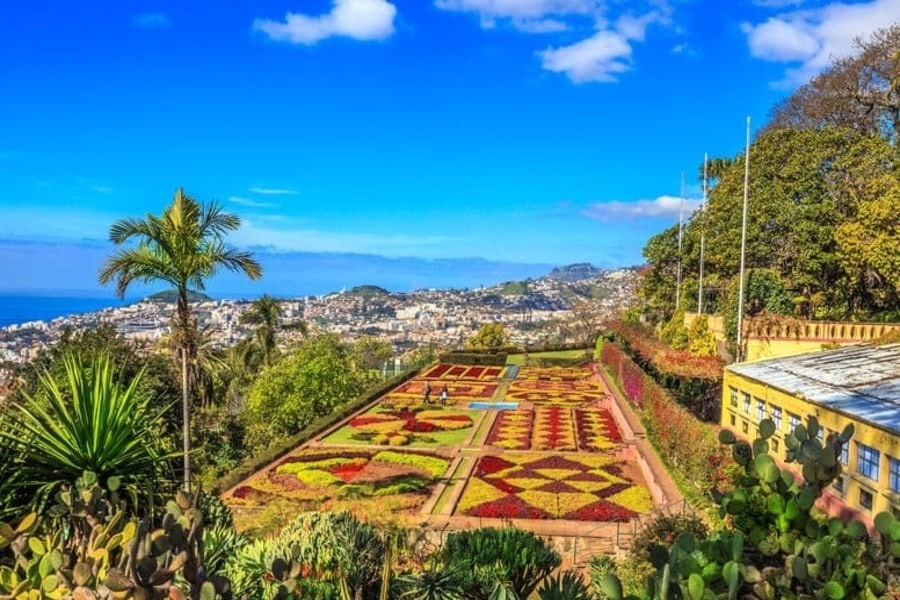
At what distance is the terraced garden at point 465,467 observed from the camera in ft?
54.1

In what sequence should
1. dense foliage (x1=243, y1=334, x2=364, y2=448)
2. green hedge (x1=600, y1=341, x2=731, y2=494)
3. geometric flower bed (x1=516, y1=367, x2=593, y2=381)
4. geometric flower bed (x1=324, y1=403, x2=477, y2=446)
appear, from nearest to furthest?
green hedge (x1=600, y1=341, x2=731, y2=494) → geometric flower bed (x1=324, y1=403, x2=477, y2=446) → dense foliage (x1=243, y1=334, x2=364, y2=448) → geometric flower bed (x1=516, y1=367, x2=593, y2=381)

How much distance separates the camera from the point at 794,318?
24.3m

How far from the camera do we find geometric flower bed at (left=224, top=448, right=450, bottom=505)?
17812mm

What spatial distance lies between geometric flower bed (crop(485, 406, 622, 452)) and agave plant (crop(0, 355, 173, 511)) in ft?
56.0

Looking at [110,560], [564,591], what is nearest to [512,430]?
[564,591]

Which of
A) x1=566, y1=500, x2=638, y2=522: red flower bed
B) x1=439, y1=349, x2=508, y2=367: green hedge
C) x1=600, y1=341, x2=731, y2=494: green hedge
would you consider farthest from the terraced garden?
x1=439, y1=349, x2=508, y2=367: green hedge

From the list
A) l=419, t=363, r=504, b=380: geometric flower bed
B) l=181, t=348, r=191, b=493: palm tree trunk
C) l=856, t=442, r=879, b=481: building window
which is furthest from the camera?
l=419, t=363, r=504, b=380: geometric flower bed

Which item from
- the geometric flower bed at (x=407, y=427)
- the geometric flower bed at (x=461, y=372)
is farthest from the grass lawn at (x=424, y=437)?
the geometric flower bed at (x=461, y=372)

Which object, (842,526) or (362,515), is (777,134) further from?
(842,526)

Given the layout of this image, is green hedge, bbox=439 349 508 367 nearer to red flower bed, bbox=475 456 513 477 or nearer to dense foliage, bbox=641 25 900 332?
dense foliage, bbox=641 25 900 332

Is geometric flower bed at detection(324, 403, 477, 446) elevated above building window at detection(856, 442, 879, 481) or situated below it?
below

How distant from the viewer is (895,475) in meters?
10.7

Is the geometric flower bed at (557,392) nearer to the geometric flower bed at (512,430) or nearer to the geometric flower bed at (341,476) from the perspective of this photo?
the geometric flower bed at (512,430)

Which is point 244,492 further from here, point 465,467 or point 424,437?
point 424,437
